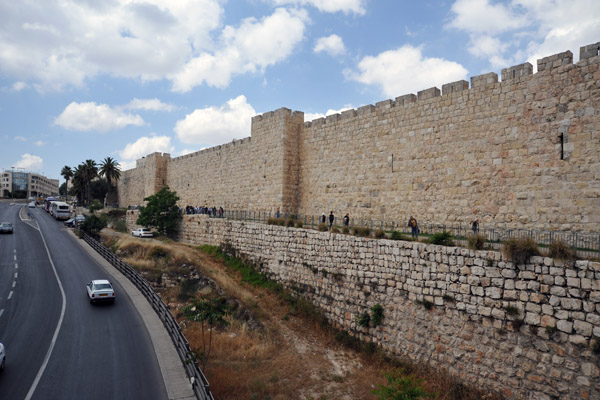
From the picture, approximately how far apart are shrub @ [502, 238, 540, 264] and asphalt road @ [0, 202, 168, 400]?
921 cm

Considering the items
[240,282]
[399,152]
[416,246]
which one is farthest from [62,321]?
[399,152]

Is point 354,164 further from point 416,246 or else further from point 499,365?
point 499,365

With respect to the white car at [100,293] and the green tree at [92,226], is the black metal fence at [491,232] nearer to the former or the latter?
the white car at [100,293]

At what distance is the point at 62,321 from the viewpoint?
497 inches

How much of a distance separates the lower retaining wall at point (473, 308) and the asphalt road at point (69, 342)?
748cm

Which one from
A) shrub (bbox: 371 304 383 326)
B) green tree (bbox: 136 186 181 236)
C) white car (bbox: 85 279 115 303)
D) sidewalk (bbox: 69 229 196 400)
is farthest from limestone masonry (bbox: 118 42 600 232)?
white car (bbox: 85 279 115 303)

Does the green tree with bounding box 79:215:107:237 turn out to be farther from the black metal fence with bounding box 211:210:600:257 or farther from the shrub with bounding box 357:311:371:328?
the shrub with bounding box 357:311:371:328

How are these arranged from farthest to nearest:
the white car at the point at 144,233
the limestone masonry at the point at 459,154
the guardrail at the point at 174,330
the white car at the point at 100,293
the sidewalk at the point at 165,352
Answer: the white car at the point at 144,233 < the white car at the point at 100,293 < the limestone masonry at the point at 459,154 < the sidewalk at the point at 165,352 < the guardrail at the point at 174,330

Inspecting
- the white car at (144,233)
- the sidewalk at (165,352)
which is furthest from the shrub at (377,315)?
the white car at (144,233)

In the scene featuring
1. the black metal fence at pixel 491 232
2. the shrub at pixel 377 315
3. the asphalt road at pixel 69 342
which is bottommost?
the asphalt road at pixel 69 342

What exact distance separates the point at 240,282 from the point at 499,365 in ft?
41.7

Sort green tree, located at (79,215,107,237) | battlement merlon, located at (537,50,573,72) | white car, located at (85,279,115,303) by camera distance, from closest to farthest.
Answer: battlement merlon, located at (537,50,573,72)
white car, located at (85,279,115,303)
green tree, located at (79,215,107,237)

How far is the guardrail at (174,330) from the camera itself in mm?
7800

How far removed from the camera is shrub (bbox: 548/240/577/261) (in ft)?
28.1
